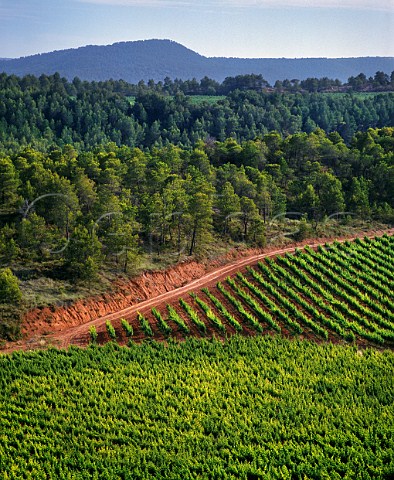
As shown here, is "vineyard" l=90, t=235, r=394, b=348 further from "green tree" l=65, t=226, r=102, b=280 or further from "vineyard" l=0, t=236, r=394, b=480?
"green tree" l=65, t=226, r=102, b=280

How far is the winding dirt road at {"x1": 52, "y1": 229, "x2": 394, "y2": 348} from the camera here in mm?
→ 42938

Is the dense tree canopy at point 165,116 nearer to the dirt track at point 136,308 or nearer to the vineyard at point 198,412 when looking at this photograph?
the dirt track at point 136,308

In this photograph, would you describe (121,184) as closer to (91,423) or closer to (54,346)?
(54,346)

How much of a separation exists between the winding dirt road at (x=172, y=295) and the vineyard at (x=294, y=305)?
100 cm

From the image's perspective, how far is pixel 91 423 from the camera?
→ 30797mm

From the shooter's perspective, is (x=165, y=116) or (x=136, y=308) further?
(x=165, y=116)

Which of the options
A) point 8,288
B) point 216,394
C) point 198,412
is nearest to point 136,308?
point 8,288

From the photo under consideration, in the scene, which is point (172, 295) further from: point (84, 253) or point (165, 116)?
point (165, 116)

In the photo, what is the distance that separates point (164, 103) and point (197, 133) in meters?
20.3

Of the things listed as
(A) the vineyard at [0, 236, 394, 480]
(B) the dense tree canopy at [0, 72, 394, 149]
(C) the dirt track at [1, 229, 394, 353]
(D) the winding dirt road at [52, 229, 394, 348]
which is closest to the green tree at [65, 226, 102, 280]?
(C) the dirt track at [1, 229, 394, 353]

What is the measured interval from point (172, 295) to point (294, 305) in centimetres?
1153

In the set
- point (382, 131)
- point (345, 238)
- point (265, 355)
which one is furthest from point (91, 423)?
point (382, 131)

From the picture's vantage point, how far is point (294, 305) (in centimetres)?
4916

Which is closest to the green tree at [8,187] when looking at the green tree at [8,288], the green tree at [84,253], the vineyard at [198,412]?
the green tree at [84,253]
